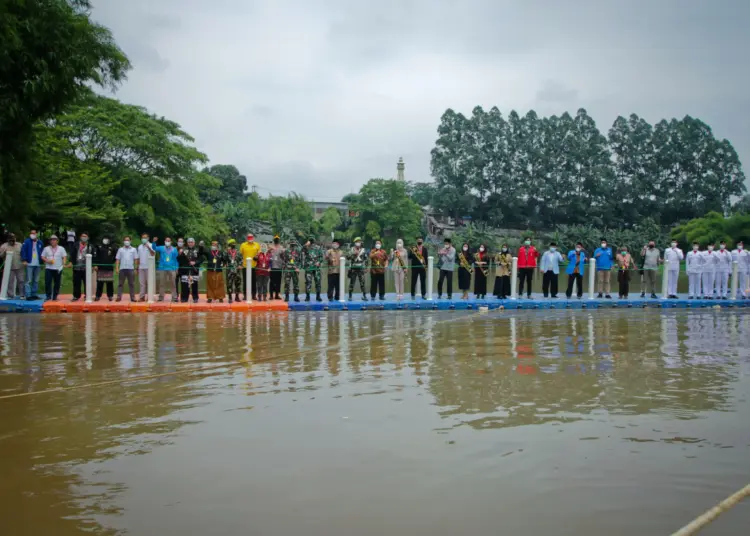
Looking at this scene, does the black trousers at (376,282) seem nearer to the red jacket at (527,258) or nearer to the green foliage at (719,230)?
Result: the red jacket at (527,258)

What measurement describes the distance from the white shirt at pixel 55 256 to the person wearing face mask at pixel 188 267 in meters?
2.98

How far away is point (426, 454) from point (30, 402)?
4.33 metres

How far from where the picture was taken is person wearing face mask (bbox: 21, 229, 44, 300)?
18.4 metres

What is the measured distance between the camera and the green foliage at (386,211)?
258ft

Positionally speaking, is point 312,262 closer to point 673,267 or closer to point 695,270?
point 673,267

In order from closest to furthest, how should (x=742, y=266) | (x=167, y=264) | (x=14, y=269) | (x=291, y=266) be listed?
(x=14, y=269) → (x=167, y=264) → (x=291, y=266) → (x=742, y=266)

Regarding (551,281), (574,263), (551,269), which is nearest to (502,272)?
(551,269)

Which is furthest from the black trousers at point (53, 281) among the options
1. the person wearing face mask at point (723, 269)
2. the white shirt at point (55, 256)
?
the person wearing face mask at point (723, 269)

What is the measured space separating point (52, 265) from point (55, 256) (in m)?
0.26

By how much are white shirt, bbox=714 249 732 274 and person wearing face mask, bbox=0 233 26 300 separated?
65.8ft

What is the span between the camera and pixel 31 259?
1859 cm

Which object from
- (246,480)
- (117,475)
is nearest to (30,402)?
(117,475)

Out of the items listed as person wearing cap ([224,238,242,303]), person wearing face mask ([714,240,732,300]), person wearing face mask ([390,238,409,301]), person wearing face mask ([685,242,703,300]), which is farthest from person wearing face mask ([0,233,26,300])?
person wearing face mask ([714,240,732,300])

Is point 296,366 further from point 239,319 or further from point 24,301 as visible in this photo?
point 24,301
